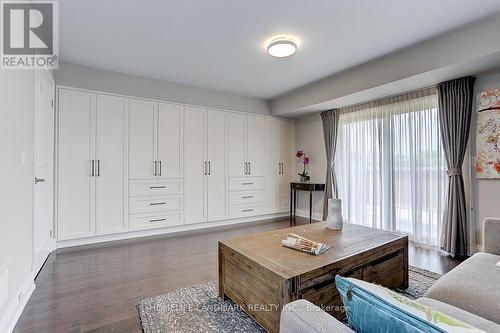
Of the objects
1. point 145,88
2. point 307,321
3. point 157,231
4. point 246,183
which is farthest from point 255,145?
point 307,321

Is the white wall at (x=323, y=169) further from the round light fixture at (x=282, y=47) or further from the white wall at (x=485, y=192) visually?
the round light fixture at (x=282, y=47)

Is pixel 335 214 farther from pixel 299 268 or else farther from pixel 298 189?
pixel 298 189

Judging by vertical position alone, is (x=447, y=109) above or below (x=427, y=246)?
above

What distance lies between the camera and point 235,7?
2.26 m

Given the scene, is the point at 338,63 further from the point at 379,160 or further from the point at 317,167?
the point at 317,167

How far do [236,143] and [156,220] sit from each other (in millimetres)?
2016

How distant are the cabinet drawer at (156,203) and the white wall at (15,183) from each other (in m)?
1.59

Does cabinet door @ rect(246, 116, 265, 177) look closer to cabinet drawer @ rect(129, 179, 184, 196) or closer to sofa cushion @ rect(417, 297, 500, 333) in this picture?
cabinet drawer @ rect(129, 179, 184, 196)

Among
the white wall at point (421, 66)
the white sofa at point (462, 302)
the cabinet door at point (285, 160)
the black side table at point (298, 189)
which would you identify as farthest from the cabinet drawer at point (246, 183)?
the white sofa at point (462, 302)

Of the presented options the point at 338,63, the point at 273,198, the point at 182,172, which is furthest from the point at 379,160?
the point at 182,172

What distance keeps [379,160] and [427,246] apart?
1.40 meters

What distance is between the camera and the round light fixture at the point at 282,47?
2.81 m

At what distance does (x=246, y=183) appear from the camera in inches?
198

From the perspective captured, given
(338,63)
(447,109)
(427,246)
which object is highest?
(338,63)
